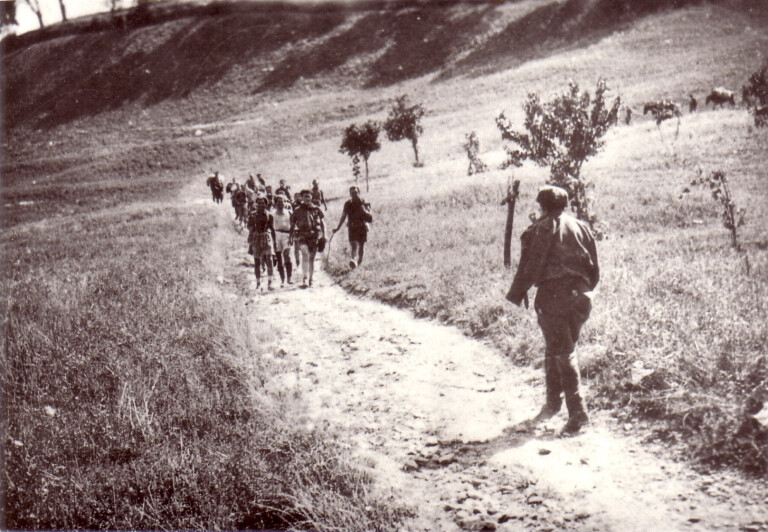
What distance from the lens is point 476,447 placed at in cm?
510

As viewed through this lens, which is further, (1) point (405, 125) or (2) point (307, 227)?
(1) point (405, 125)

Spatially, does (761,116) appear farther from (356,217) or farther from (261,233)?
(261,233)

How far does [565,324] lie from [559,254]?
0.61 metres

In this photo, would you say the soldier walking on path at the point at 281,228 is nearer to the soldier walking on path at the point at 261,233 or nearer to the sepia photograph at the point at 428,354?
the sepia photograph at the point at 428,354

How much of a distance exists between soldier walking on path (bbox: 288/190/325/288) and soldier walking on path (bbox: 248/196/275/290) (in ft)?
1.74

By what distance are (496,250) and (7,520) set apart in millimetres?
9667

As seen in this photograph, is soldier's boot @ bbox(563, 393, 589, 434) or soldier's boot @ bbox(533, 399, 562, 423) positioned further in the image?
soldier's boot @ bbox(533, 399, 562, 423)

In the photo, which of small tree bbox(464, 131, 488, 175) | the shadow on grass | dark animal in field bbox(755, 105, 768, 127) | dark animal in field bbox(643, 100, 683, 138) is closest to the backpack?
small tree bbox(464, 131, 488, 175)

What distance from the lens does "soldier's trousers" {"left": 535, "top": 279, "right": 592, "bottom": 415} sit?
5.17 meters

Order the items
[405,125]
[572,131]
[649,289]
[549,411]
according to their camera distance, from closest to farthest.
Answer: [549,411] → [649,289] → [572,131] → [405,125]

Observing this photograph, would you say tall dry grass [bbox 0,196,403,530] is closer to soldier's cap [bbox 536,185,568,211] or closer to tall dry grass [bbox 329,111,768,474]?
tall dry grass [bbox 329,111,768,474]

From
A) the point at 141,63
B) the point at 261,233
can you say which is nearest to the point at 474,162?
the point at 261,233

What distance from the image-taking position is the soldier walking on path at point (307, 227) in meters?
12.0

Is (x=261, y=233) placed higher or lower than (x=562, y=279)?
higher
